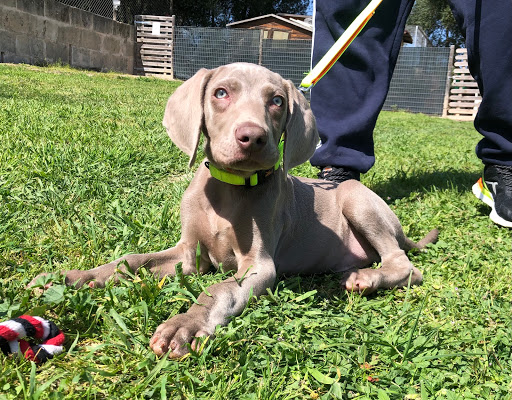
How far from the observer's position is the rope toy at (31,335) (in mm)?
1601

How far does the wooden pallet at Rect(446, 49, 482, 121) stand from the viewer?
58.0 ft

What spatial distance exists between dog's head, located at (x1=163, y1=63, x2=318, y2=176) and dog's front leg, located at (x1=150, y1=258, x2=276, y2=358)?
48 cm

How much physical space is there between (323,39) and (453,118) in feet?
50.4

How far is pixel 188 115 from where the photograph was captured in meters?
2.43

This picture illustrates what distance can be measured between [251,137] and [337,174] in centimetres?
196

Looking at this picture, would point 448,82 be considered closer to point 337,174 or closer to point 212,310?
point 337,174

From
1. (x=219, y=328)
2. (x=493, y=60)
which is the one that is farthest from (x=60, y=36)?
(x=219, y=328)

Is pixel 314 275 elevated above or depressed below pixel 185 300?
below

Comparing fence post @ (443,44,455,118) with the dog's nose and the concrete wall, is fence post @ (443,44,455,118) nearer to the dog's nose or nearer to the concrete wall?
the concrete wall

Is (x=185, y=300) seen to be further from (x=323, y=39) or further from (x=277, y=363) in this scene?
(x=323, y=39)

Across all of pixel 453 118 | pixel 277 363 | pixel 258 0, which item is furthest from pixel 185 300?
pixel 258 0

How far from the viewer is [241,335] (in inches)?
75.2

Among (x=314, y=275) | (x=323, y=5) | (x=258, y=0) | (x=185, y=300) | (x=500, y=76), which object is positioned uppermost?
(x=258, y=0)

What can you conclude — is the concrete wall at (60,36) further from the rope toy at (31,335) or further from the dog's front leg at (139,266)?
the rope toy at (31,335)
